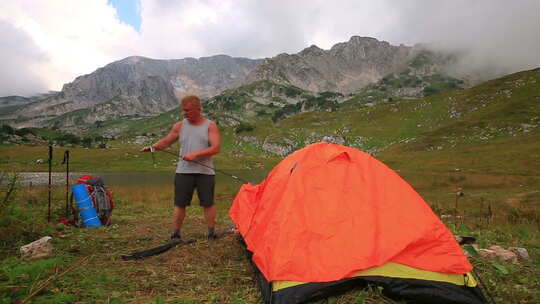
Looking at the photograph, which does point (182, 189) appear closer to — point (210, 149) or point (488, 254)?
point (210, 149)

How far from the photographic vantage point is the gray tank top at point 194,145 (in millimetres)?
6980

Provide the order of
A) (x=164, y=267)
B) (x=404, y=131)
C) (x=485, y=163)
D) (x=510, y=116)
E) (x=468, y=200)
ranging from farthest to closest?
1. (x=404, y=131)
2. (x=510, y=116)
3. (x=485, y=163)
4. (x=468, y=200)
5. (x=164, y=267)

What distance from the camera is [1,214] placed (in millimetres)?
5684

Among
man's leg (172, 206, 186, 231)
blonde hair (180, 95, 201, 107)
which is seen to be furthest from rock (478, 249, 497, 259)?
blonde hair (180, 95, 201, 107)

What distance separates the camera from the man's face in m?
6.90

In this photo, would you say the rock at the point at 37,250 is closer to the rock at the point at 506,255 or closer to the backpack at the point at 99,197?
the backpack at the point at 99,197

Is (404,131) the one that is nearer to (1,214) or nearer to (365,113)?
(365,113)

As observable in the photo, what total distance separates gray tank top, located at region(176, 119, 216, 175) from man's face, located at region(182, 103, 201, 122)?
18cm

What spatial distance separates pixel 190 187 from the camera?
23.1 ft

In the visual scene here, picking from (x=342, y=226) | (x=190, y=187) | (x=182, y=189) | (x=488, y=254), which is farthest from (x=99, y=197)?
(x=488, y=254)

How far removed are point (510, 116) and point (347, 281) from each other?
365 ft

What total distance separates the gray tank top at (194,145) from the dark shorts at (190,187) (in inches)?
5.5

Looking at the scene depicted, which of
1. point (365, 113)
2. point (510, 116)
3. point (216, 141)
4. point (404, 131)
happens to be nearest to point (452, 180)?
point (216, 141)

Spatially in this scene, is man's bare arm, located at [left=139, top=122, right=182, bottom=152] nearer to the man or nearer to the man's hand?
the man
